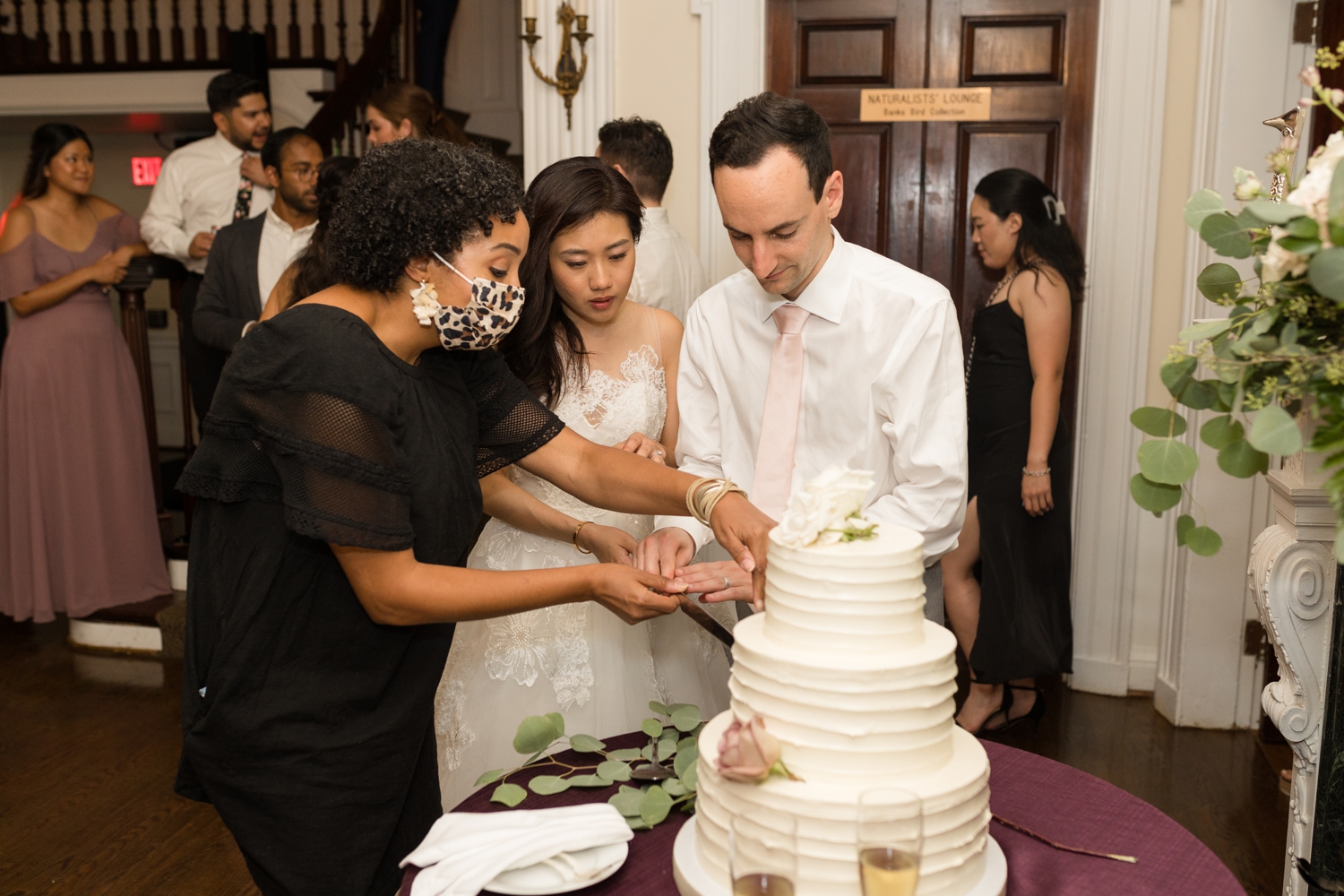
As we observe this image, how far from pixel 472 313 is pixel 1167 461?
1017mm

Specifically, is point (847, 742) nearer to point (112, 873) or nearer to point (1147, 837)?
point (1147, 837)

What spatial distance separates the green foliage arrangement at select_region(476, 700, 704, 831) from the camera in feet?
5.00

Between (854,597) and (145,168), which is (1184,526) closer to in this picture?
(854,597)

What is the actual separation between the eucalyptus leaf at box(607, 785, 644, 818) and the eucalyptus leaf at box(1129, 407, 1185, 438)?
32.6 inches

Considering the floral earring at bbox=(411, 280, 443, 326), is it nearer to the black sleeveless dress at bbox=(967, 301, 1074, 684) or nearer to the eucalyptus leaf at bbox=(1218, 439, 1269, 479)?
the eucalyptus leaf at bbox=(1218, 439, 1269, 479)

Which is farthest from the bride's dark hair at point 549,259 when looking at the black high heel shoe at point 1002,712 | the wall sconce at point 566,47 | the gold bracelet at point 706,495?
the black high heel shoe at point 1002,712

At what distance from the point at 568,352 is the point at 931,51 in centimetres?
227

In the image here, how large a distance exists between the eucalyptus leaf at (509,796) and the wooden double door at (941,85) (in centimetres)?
309

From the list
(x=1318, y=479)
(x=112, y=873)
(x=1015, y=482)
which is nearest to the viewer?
(x=1318, y=479)

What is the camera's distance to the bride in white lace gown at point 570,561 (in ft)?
7.78

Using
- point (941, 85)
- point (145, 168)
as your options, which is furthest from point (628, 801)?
point (145, 168)

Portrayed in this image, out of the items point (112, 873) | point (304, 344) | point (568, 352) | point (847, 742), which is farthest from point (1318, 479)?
point (112, 873)

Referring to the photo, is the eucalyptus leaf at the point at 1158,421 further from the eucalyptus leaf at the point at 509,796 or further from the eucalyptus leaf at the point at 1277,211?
the eucalyptus leaf at the point at 509,796

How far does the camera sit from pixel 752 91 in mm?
4137
